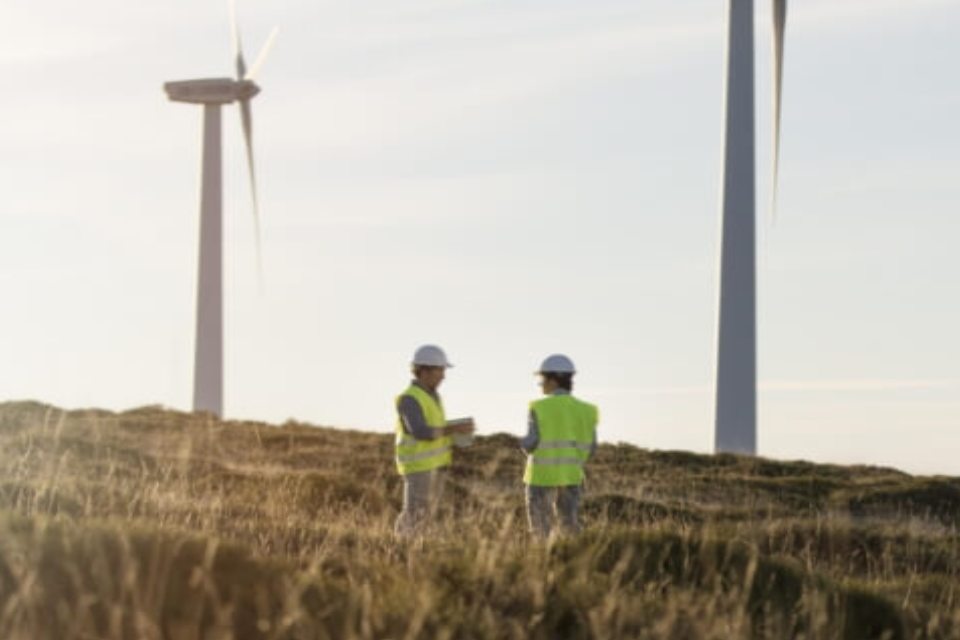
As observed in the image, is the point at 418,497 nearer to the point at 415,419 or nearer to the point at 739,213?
the point at 415,419

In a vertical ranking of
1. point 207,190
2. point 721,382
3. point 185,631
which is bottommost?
point 185,631

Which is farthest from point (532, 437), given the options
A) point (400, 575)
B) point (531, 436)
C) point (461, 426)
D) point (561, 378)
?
point (400, 575)

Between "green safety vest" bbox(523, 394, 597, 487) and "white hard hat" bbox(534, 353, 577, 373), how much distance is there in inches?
12.4

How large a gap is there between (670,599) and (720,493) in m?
26.7

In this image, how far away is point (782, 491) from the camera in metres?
36.7

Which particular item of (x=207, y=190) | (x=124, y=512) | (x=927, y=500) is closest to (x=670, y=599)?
(x=124, y=512)

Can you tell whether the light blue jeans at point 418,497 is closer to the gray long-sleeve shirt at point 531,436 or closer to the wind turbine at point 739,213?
the gray long-sleeve shirt at point 531,436

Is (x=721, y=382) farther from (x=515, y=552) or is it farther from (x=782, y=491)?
(x=515, y=552)

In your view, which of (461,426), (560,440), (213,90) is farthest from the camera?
(213,90)

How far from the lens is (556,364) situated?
16.2 m

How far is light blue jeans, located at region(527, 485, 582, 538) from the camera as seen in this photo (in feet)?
52.7

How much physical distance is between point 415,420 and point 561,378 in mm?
1846

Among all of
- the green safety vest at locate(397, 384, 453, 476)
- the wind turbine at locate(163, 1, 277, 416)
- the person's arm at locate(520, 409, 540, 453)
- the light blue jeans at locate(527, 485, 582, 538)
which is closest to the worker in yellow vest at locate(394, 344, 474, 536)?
the green safety vest at locate(397, 384, 453, 476)

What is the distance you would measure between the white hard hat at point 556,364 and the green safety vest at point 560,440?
314mm
